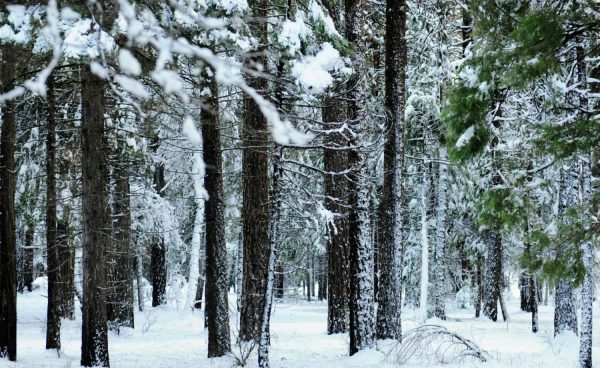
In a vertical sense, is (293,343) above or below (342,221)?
below

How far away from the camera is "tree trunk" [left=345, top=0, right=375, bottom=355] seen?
11141mm

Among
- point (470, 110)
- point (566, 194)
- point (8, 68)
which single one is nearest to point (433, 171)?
point (566, 194)

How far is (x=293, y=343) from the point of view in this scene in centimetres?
1561

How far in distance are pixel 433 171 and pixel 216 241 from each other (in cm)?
1360

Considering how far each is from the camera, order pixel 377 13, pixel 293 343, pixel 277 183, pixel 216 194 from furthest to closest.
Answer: pixel 377 13 < pixel 293 343 < pixel 216 194 < pixel 277 183

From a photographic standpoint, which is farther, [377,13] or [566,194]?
[377,13]

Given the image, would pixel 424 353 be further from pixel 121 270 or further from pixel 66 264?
pixel 121 270

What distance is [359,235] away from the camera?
1123 cm

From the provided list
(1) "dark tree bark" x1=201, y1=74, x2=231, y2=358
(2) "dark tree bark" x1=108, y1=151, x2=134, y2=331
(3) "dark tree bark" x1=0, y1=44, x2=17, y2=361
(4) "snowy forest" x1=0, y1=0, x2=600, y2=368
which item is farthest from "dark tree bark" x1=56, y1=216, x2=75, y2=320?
(1) "dark tree bark" x1=201, y1=74, x2=231, y2=358

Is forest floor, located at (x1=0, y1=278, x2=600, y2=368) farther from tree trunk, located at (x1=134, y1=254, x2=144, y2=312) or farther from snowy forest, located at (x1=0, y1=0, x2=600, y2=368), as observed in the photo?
tree trunk, located at (x1=134, y1=254, x2=144, y2=312)

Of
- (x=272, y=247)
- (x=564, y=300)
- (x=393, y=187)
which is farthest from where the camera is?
(x=564, y=300)

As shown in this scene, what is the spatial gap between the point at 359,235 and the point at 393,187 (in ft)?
5.82

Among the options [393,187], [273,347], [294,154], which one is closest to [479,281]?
[273,347]

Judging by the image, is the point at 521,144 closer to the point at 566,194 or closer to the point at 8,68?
the point at 566,194
